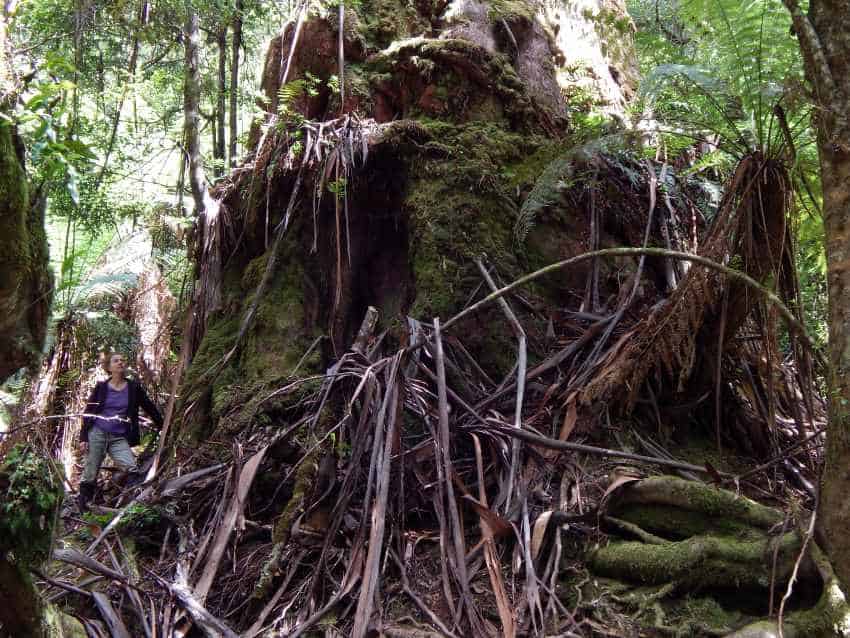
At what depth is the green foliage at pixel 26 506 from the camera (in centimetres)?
179

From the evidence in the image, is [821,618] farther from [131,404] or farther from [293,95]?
[131,404]

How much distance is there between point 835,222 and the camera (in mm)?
2266

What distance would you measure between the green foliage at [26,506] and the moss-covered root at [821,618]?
2.33m

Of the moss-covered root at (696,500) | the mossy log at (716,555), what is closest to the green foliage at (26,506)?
the mossy log at (716,555)

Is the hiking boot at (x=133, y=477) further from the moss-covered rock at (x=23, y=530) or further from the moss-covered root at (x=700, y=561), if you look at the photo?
the moss-covered root at (x=700, y=561)

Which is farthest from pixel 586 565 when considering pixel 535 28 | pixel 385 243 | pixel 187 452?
pixel 535 28

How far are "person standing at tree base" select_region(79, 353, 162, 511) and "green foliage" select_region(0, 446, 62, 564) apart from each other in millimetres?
3461

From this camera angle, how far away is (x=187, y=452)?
433 centimetres

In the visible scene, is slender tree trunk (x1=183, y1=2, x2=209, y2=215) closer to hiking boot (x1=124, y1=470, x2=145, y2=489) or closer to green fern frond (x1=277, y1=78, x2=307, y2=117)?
green fern frond (x1=277, y1=78, x2=307, y2=117)

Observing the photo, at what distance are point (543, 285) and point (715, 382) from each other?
1.34 meters

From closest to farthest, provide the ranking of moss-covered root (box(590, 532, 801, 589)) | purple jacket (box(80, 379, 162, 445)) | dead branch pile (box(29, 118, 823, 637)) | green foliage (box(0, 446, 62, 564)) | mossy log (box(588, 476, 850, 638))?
green foliage (box(0, 446, 62, 564)), mossy log (box(588, 476, 850, 638)), moss-covered root (box(590, 532, 801, 589)), dead branch pile (box(29, 118, 823, 637)), purple jacket (box(80, 379, 162, 445))

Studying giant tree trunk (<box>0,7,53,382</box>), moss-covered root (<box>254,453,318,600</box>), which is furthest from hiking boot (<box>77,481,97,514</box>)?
giant tree trunk (<box>0,7,53,382</box>)

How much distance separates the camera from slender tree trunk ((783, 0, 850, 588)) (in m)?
2.18

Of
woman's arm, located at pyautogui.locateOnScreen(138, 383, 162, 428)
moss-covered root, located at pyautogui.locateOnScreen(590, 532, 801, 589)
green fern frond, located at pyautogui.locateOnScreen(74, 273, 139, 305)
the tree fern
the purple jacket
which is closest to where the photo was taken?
moss-covered root, located at pyautogui.locateOnScreen(590, 532, 801, 589)
